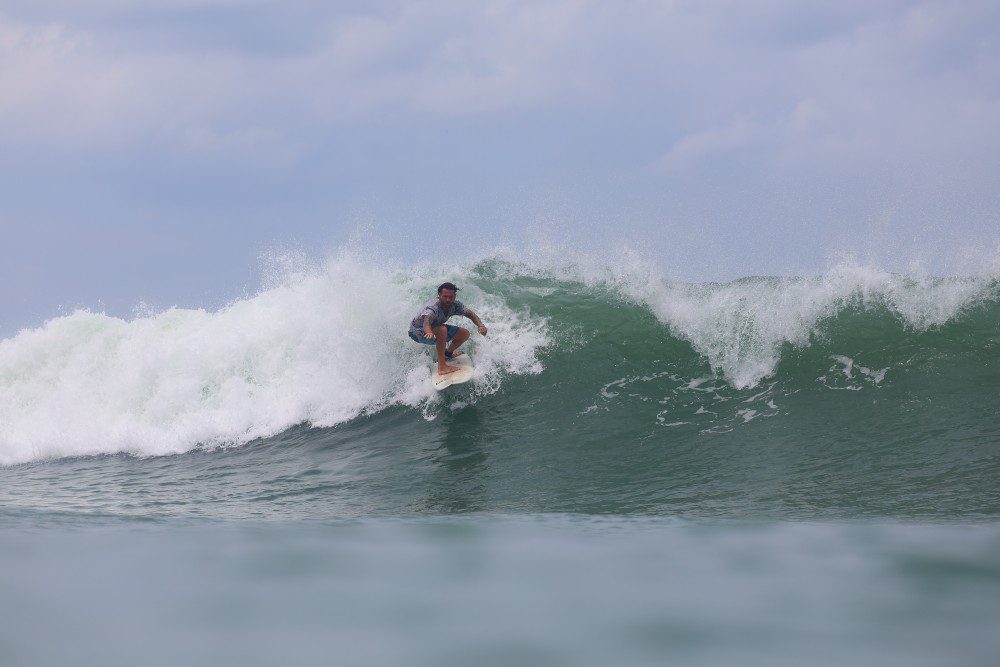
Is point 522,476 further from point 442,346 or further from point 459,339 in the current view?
point 459,339

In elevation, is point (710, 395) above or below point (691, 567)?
above

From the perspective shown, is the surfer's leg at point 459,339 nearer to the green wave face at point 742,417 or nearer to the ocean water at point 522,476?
the ocean water at point 522,476

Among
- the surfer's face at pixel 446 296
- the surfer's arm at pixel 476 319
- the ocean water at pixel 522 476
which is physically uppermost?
the surfer's face at pixel 446 296

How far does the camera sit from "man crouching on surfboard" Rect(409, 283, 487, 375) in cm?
970

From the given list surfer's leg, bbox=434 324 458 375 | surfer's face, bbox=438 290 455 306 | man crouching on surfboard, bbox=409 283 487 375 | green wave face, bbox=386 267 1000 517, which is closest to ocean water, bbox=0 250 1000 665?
green wave face, bbox=386 267 1000 517

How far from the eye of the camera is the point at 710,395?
30.5 feet

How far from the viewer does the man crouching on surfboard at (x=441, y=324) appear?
9697 millimetres

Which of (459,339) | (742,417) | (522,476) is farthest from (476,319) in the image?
(742,417)

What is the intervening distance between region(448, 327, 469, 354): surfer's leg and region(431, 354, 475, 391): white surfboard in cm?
19

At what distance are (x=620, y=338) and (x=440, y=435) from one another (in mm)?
3274

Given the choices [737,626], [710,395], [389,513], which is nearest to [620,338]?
[710,395]

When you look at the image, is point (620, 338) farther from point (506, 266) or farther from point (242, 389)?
point (242, 389)

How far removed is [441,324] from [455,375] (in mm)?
742

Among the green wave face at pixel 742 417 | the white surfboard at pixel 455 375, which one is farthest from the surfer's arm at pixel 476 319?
the green wave face at pixel 742 417
